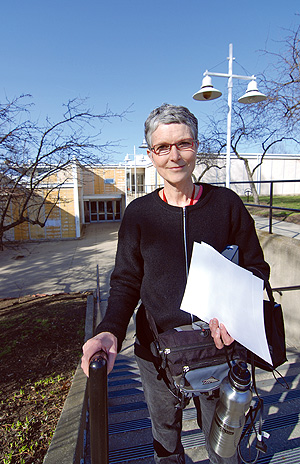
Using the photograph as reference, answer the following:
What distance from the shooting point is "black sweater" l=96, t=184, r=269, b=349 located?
1.42m

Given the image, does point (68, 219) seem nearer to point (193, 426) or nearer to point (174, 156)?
point (193, 426)

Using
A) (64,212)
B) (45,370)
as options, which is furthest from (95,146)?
(64,212)

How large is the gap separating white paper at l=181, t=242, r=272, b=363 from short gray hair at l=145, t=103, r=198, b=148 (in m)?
0.60

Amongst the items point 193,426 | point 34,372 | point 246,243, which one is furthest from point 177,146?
point 34,372

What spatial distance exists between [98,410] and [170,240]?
2.78 ft

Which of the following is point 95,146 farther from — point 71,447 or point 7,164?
point 71,447

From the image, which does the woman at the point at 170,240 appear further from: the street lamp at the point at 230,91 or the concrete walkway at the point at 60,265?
the street lamp at the point at 230,91

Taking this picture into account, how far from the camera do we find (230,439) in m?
1.27

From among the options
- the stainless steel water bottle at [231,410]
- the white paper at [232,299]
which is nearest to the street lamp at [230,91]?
the white paper at [232,299]

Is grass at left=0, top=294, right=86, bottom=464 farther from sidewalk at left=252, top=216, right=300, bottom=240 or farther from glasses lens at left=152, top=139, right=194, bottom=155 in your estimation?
sidewalk at left=252, top=216, right=300, bottom=240

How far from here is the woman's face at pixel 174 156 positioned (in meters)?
1.34

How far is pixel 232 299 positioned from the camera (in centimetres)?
107

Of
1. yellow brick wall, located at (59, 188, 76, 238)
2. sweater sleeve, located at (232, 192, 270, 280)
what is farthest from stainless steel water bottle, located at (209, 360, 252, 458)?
yellow brick wall, located at (59, 188, 76, 238)

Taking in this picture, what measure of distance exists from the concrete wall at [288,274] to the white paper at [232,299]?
3.80m
